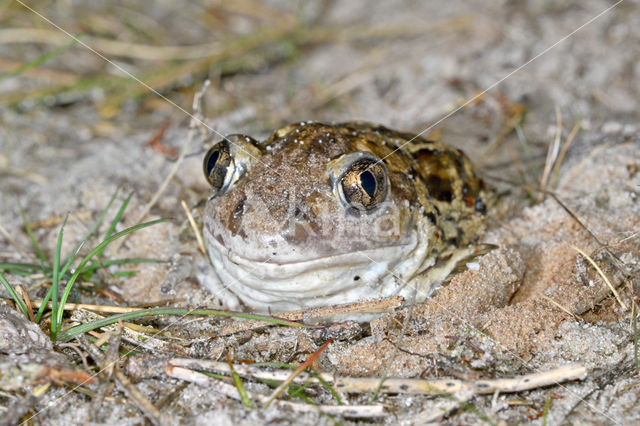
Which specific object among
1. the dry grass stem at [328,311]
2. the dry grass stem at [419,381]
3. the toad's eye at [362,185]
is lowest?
the dry grass stem at [419,381]

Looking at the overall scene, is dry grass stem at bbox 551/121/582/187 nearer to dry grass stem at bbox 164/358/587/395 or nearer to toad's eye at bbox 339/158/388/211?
toad's eye at bbox 339/158/388/211

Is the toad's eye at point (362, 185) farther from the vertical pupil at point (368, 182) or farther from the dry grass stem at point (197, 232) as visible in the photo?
the dry grass stem at point (197, 232)

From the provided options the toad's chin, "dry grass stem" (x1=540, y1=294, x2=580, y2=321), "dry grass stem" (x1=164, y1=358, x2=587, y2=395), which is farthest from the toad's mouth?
"dry grass stem" (x1=540, y1=294, x2=580, y2=321)

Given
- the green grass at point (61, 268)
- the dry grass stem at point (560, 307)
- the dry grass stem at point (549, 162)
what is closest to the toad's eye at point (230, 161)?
the green grass at point (61, 268)

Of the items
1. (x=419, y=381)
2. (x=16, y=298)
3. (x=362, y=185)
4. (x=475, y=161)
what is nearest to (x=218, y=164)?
(x=362, y=185)

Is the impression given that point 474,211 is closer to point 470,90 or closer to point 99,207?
point 470,90

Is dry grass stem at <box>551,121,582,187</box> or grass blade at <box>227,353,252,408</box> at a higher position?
dry grass stem at <box>551,121,582,187</box>
